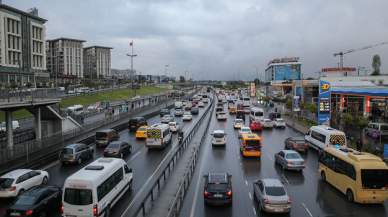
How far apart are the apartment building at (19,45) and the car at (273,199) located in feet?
156

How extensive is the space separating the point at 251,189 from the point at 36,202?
10529mm

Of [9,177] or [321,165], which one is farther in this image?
[321,165]

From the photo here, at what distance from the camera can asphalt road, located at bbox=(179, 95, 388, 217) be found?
38.0 ft

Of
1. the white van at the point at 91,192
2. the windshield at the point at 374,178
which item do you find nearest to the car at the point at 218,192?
the white van at the point at 91,192

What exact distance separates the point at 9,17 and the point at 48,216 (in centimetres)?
5561

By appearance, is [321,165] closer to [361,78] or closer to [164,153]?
[164,153]

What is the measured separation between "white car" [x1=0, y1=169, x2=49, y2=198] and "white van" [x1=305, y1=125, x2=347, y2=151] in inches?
833

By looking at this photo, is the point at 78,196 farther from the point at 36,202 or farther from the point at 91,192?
the point at 36,202

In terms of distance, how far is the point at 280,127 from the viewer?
37.6m

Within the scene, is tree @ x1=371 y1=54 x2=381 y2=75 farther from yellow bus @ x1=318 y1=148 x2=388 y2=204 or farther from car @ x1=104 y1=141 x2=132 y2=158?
car @ x1=104 y1=141 x2=132 y2=158

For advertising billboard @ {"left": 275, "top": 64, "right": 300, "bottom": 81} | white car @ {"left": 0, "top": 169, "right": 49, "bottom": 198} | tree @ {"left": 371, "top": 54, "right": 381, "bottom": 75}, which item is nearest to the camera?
white car @ {"left": 0, "top": 169, "right": 49, "bottom": 198}

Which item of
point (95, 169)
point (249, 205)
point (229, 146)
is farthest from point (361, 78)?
point (95, 169)

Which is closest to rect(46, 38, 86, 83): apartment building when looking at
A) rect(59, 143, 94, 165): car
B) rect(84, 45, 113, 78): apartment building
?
rect(84, 45, 113, 78): apartment building

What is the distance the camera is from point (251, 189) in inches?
566
